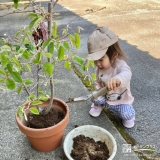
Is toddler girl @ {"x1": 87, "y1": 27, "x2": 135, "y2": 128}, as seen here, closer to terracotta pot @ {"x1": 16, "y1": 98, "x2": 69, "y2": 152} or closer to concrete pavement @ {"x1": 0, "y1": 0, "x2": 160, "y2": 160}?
concrete pavement @ {"x1": 0, "y1": 0, "x2": 160, "y2": 160}

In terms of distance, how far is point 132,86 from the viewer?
238 centimetres

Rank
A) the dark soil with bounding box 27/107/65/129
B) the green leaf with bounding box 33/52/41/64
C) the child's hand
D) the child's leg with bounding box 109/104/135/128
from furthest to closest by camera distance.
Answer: the child's leg with bounding box 109/104/135/128
the dark soil with bounding box 27/107/65/129
the child's hand
the green leaf with bounding box 33/52/41/64

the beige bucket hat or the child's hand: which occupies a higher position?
the beige bucket hat

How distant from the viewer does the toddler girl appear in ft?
5.20

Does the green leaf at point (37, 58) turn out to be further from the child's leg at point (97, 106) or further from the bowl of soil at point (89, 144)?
the child's leg at point (97, 106)

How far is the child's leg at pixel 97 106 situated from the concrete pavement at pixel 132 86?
0.05m

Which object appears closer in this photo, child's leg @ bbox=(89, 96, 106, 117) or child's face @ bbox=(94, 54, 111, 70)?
child's face @ bbox=(94, 54, 111, 70)

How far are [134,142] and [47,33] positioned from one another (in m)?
1.00

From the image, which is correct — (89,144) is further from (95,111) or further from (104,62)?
(104,62)

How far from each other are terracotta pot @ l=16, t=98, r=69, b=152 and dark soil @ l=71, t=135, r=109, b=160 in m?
0.14

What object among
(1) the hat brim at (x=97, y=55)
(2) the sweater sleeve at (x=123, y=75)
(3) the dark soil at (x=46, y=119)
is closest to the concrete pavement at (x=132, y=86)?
(3) the dark soil at (x=46, y=119)

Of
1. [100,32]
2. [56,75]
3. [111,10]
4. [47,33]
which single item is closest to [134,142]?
[100,32]


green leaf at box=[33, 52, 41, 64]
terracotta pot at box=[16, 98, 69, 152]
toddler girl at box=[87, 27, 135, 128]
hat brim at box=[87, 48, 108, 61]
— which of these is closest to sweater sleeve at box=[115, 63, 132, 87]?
toddler girl at box=[87, 27, 135, 128]

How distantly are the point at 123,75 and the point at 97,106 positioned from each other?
1.54ft
